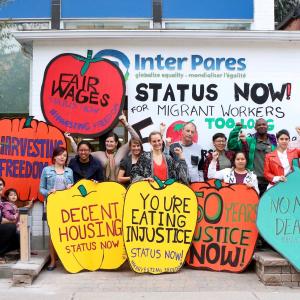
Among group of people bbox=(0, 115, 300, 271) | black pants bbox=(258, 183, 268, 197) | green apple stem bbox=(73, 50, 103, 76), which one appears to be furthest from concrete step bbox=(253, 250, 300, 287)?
green apple stem bbox=(73, 50, 103, 76)

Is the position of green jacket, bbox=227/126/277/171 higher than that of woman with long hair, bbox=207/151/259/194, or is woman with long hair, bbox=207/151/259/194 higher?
green jacket, bbox=227/126/277/171

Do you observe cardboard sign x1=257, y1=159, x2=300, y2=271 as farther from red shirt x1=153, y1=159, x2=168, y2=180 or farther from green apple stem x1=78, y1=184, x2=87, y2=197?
green apple stem x1=78, y1=184, x2=87, y2=197

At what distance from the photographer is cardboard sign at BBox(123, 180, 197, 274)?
6.10 meters

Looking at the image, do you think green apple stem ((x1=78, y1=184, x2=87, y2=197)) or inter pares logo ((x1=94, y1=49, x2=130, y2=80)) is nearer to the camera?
green apple stem ((x1=78, y1=184, x2=87, y2=197))

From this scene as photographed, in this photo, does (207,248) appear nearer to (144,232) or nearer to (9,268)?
(144,232)

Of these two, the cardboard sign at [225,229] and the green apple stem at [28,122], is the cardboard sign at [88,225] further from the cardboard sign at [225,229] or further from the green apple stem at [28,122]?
the green apple stem at [28,122]

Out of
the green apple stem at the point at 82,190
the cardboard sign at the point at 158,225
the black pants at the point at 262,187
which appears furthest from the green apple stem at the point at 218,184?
the green apple stem at the point at 82,190

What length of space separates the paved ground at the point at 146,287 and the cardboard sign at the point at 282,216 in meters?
0.54

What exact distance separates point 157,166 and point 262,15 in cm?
577

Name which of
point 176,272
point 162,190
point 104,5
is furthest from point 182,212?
point 104,5

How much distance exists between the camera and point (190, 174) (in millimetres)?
6906

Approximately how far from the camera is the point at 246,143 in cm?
712

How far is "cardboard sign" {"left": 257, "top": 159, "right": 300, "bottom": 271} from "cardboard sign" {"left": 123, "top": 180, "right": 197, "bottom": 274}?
0.91 m

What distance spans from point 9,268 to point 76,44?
142 inches
